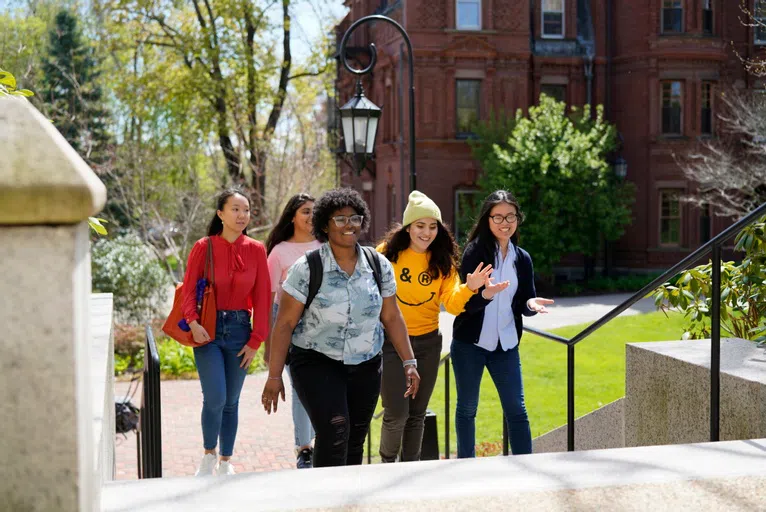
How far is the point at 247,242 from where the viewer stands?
252 inches

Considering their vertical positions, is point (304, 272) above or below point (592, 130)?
below

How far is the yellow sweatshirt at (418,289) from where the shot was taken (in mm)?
6031

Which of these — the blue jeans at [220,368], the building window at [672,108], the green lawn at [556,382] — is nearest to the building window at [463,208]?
the building window at [672,108]

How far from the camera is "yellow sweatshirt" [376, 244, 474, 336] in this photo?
6031 millimetres

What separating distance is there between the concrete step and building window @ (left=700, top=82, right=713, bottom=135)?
29471 millimetres

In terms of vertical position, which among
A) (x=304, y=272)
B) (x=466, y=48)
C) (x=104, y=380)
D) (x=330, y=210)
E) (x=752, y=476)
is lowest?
(x=752, y=476)

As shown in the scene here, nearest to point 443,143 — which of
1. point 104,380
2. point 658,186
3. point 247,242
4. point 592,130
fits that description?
point 592,130

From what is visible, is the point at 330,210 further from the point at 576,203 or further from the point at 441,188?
the point at 441,188

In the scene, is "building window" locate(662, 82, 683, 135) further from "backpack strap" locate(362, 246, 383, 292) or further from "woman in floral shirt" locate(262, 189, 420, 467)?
"woman in floral shirt" locate(262, 189, 420, 467)

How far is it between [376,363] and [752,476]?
211 centimetres

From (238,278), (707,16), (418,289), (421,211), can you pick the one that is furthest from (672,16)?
(238,278)

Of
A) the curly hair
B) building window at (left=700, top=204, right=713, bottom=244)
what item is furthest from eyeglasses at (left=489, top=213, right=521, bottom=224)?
building window at (left=700, top=204, right=713, bottom=244)

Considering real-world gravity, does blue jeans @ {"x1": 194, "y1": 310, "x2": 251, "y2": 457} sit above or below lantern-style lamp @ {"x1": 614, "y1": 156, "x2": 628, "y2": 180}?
below

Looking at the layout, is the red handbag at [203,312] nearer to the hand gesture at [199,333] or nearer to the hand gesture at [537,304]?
the hand gesture at [199,333]
